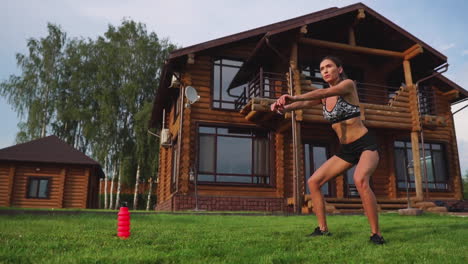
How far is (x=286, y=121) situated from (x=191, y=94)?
3.51 meters

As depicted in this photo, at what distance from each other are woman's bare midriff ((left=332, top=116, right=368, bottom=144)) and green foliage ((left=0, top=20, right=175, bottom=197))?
21.9 meters

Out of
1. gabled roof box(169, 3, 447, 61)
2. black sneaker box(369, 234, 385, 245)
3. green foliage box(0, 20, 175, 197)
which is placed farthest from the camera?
green foliage box(0, 20, 175, 197)

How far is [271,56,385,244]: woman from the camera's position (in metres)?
4.07

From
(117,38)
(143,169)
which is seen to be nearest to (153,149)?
(143,169)

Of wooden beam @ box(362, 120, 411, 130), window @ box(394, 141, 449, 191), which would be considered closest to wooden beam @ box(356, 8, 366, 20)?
wooden beam @ box(362, 120, 411, 130)

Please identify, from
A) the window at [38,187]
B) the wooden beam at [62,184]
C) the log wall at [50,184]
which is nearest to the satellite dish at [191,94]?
the log wall at [50,184]

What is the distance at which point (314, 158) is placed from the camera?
51.1 ft

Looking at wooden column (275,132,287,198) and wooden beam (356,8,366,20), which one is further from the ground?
wooden beam (356,8,366,20)

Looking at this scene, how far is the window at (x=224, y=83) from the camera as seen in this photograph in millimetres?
15312

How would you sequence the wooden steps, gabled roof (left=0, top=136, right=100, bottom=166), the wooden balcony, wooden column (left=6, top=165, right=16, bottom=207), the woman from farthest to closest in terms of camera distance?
gabled roof (left=0, top=136, right=100, bottom=166), wooden column (left=6, top=165, right=16, bottom=207), the wooden balcony, the wooden steps, the woman

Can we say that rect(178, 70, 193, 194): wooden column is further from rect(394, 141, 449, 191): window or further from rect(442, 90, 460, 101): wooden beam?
rect(442, 90, 460, 101): wooden beam

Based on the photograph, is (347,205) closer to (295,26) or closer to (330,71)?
(295,26)

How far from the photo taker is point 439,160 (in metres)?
17.8

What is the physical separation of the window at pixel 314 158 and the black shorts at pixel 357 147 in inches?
433
